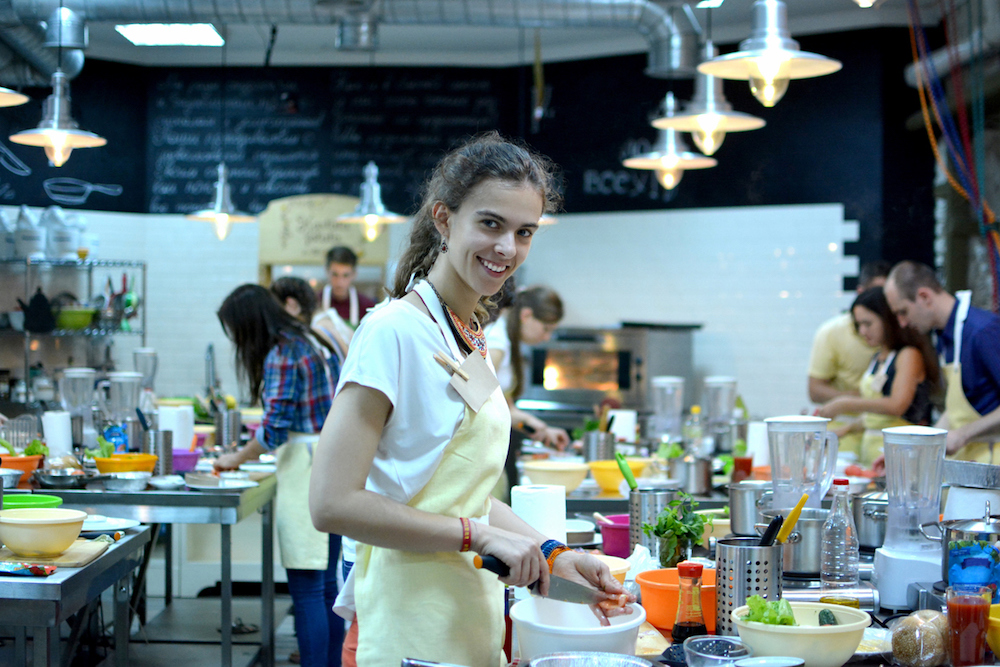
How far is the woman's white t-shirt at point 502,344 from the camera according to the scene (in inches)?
179

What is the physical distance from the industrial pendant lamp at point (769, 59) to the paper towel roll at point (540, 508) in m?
1.65

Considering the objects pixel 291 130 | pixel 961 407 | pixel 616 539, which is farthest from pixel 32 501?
pixel 291 130

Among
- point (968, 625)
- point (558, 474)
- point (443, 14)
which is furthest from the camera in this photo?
point (443, 14)

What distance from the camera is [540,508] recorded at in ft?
7.66

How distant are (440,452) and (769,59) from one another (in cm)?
217

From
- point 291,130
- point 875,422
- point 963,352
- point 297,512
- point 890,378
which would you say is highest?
point 291,130

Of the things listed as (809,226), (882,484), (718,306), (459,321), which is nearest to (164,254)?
(718,306)

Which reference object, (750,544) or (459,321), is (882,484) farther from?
(459,321)

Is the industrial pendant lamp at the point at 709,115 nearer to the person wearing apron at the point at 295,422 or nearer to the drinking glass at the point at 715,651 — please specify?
the person wearing apron at the point at 295,422

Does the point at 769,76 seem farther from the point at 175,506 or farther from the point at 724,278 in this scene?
the point at 724,278

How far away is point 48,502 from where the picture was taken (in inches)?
114

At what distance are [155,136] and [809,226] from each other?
17.3 feet

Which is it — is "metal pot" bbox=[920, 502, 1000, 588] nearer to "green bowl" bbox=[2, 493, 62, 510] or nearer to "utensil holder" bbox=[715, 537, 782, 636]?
"utensil holder" bbox=[715, 537, 782, 636]

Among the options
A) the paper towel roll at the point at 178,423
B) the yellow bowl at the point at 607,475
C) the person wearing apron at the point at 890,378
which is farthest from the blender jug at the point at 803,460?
the paper towel roll at the point at 178,423
